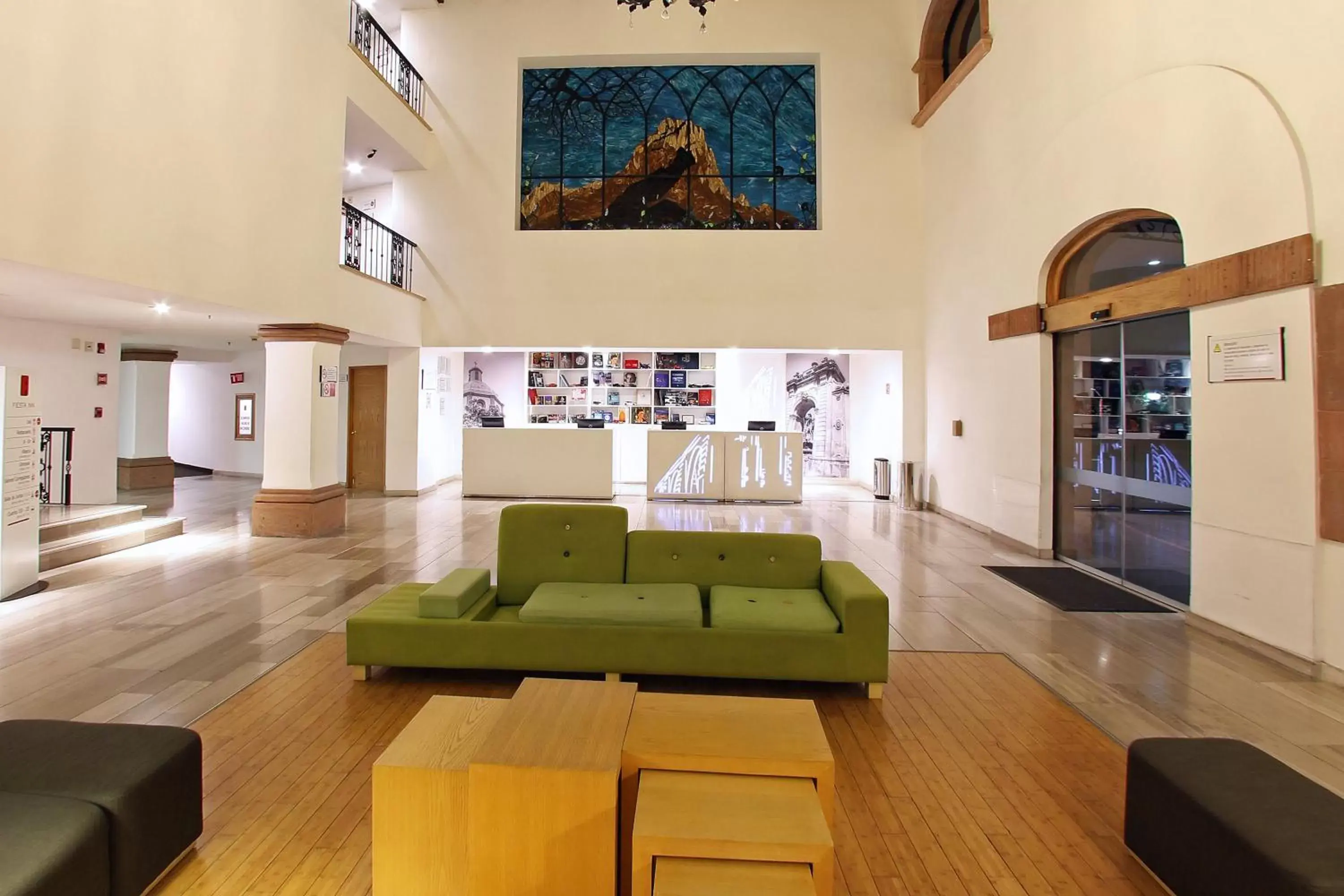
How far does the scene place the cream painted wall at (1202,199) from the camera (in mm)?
4098

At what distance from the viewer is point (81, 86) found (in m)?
4.74

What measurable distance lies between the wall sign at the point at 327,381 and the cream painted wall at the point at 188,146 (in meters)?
0.57

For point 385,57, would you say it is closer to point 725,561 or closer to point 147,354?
point 147,354

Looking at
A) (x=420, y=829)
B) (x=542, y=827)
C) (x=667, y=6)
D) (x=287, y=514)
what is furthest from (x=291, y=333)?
(x=542, y=827)

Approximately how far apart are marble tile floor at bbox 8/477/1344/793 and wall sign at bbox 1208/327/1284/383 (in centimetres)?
181

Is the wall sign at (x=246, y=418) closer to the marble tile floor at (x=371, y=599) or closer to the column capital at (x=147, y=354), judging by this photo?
the column capital at (x=147, y=354)

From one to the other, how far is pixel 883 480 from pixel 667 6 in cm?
786

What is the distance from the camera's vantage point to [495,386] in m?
13.3

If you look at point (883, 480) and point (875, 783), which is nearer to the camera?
point (875, 783)

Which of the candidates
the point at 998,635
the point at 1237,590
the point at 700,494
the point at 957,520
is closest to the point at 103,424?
the point at 700,494

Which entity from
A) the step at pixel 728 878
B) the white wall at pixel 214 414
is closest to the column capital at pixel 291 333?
the white wall at pixel 214 414

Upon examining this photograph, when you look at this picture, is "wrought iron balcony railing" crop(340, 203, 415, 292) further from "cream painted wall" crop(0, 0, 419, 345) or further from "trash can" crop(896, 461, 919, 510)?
"trash can" crop(896, 461, 919, 510)

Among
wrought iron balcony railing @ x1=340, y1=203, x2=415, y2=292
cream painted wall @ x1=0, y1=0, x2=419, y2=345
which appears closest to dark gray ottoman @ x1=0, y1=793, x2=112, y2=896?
cream painted wall @ x1=0, y1=0, x2=419, y2=345

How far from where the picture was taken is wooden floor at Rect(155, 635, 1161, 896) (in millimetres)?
2252
